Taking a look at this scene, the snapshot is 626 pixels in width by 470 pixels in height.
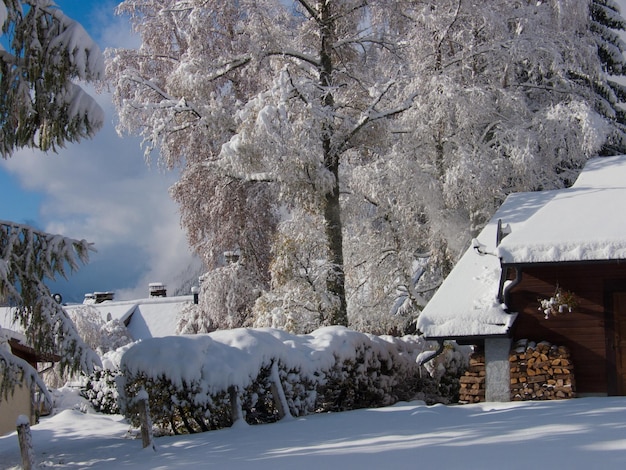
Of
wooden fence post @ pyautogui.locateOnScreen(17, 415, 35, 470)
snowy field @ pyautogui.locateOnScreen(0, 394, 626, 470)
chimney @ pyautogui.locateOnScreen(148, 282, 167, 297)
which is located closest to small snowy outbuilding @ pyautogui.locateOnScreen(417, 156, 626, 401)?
snowy field @ pyautogui.locateOnScreen(0, 394, 626, 470)

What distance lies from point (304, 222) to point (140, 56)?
28.3 feet

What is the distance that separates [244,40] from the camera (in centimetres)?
1825

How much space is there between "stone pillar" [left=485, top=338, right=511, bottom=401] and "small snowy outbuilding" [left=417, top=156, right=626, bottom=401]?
0.05 ft

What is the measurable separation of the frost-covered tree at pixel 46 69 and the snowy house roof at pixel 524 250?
656 centimetres

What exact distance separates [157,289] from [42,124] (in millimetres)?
34803

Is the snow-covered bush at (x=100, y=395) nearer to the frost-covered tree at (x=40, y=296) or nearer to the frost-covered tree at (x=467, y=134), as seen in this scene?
the frost-covered tree at (x=467, y=134)

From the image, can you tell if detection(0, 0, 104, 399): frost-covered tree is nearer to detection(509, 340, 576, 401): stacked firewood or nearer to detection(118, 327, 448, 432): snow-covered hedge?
detection(118, 327, 448, 432): snow-covered hedge

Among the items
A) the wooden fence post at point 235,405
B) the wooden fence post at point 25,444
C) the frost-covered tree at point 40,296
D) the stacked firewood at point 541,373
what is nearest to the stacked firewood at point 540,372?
the stacked firewood at point 541,373

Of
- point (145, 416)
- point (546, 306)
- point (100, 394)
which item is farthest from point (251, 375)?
point (100, 394)

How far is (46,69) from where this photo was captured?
8984 mm

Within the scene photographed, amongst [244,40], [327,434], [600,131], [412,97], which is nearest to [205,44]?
[244,40]

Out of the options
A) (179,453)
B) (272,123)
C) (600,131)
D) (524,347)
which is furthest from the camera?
(600,131)

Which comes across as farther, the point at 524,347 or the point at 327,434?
the point at 524,347

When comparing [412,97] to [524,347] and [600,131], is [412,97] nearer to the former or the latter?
[600,131]
